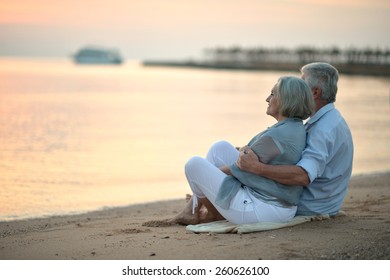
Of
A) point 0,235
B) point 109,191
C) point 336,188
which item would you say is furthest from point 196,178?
point 109,191

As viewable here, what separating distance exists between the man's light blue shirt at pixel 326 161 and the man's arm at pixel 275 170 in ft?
0.18

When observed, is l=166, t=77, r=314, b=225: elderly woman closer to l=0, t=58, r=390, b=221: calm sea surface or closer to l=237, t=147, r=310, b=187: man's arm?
l=237, t=147, r=310, b=187: man's arm

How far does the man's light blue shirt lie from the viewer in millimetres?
4445

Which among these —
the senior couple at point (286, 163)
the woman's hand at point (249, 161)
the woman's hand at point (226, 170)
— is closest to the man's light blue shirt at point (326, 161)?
the senior couple at point (286, 163)

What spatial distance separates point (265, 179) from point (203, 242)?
0.65 metres

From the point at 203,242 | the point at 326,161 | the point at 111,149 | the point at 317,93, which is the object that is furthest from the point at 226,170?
the point at 111,149

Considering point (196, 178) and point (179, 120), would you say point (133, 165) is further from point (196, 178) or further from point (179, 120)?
point (179, 120)

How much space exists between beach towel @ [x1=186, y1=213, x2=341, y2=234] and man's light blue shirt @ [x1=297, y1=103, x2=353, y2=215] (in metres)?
0.10

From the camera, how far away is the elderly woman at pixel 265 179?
430 cm

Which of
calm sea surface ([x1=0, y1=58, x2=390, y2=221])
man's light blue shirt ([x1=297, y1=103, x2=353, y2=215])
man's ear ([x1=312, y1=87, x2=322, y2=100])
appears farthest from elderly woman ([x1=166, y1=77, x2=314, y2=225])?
calm sea surface ([x1=0, y1=58, x2=390, y2=221])

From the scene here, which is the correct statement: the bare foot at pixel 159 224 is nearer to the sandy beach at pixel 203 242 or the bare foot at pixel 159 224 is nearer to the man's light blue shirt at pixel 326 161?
the sandy beach at pixel 203 242

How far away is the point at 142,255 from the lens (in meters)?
4.05

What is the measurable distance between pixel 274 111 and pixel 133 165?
765cm

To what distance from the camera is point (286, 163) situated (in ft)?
14.4
